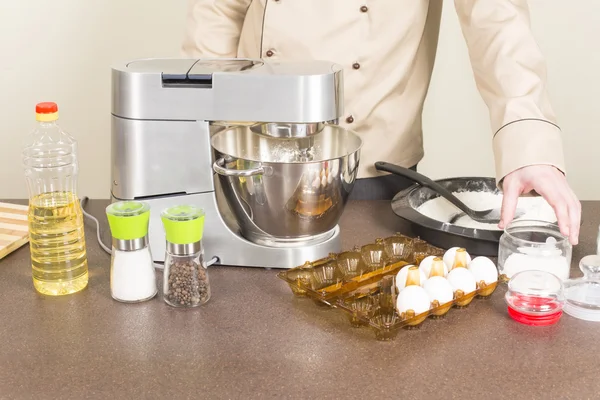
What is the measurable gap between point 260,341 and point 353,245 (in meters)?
0.36

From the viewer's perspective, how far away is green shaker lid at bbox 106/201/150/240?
1.11 m

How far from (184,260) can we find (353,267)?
0.90ft

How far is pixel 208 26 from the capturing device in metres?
1.82

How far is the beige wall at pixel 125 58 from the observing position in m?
2.49

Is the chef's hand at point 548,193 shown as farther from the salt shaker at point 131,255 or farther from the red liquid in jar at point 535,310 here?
the salt shaker at point 131,255

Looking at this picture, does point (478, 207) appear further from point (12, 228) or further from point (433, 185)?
point (12, 228)

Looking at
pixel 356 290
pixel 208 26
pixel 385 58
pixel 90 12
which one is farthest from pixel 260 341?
pixel 90 12

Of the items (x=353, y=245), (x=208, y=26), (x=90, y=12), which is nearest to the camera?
(x=353, y=245)

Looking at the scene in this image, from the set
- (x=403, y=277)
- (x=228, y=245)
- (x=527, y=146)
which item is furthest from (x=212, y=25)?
(x=403, y=277)

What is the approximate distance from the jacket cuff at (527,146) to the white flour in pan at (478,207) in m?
0.10

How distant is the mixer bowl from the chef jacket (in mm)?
308

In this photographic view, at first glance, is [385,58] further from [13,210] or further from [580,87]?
[580,87]

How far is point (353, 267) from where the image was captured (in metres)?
1.23

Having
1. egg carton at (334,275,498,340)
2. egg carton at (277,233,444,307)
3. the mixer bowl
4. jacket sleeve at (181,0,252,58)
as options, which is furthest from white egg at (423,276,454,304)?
jacket sleeve at (181,0,252,58)
